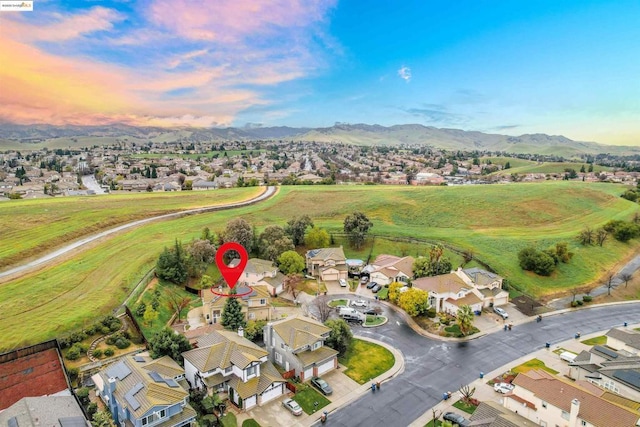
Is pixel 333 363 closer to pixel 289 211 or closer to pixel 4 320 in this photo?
pixel 4 320

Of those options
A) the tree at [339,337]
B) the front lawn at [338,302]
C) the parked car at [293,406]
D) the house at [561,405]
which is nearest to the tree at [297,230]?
the front lawn at [338,302]

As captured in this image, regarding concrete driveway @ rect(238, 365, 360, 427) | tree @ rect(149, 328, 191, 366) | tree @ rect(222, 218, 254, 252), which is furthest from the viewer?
tree @ rect(222, 218, 254, 252)

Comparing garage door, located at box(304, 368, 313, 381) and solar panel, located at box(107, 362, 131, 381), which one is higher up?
solar panel, located at box(107, 362, 131, 381)

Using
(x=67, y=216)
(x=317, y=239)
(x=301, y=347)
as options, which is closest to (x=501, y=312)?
(x=301, y=347)

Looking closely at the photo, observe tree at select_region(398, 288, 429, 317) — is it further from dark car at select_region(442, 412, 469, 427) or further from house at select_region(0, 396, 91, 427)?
house at select_region(0, 396, 91, 427)

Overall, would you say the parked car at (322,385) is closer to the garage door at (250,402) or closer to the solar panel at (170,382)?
the garage door at (250,402)

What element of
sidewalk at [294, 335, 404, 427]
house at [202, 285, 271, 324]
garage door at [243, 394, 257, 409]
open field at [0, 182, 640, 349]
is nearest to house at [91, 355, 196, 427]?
garage door at [243, 394, 257, 409]
